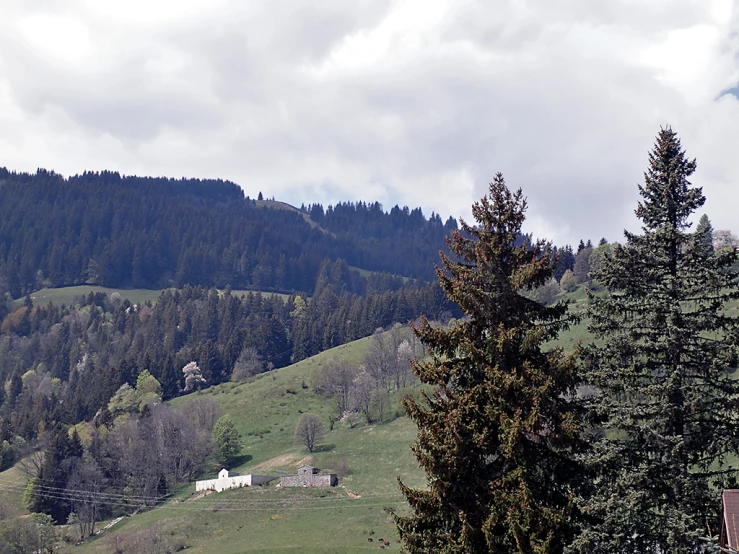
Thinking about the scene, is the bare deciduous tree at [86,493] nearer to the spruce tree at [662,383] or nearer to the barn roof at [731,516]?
the spruce tree at [662,383]

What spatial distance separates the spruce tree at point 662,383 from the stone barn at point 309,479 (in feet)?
257

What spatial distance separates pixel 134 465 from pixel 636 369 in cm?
10714

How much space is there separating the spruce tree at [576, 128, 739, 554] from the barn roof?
896 mm

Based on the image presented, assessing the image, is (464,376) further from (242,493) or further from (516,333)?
(242,493)

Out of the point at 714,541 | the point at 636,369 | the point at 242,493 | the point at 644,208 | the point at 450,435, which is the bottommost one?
the point at 242,493

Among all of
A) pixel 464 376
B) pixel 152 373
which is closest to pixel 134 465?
pixel 152 373

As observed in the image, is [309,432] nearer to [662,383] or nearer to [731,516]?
[662,383]

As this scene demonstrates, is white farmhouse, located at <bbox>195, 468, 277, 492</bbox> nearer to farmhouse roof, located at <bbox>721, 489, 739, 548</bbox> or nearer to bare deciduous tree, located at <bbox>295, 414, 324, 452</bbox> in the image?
bare deciduous tree, located at <bbox>295, 414, 324, 452</bbox>

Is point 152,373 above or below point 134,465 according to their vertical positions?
above

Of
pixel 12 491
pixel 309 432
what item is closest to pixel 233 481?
pixel 309 432

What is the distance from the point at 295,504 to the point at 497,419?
243ft

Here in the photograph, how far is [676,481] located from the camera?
2145cm

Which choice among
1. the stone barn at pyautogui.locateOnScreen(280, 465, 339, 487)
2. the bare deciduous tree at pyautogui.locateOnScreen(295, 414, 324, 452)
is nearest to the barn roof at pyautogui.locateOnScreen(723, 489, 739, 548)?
the stone barn at pyautogui.locateOnScreen(280, 465, 339, 487)

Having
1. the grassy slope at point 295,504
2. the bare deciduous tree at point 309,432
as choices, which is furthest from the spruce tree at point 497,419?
the bare deciduous tree at point 309,432
